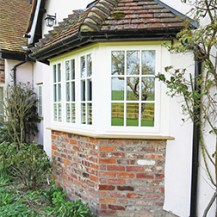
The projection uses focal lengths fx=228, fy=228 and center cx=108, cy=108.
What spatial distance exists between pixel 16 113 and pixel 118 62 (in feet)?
21.9

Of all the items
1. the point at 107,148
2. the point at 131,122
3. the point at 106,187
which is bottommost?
the point at 106,187

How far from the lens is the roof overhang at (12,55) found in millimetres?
9925

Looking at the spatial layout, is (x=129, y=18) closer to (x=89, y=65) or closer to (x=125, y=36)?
(x=125, y=36)

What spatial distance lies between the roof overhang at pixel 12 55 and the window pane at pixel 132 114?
24.8 ft

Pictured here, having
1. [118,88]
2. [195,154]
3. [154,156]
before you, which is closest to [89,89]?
[118,88]

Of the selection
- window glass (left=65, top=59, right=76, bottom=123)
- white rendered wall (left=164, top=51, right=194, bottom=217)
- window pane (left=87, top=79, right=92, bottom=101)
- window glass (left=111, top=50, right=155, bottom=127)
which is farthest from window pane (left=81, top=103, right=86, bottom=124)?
white rendered wall (left=164, top=51, right=194, bottom=217)

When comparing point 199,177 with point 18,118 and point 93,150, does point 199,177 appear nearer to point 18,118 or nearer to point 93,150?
point 93,150

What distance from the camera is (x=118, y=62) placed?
15.0 feet

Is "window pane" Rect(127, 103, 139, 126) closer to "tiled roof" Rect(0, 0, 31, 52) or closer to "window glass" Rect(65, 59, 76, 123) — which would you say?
"window glass" Rect(65, 59, 76, 123)

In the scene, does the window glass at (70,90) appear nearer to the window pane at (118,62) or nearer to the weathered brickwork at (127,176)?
the weathered brickwork at (127,176)

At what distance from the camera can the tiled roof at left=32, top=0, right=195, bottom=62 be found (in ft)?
13.8

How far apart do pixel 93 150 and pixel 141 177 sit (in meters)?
1.12

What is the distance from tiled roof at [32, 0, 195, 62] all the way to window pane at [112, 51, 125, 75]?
19.6 inches

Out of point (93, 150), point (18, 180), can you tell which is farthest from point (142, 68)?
point (18, 180)
